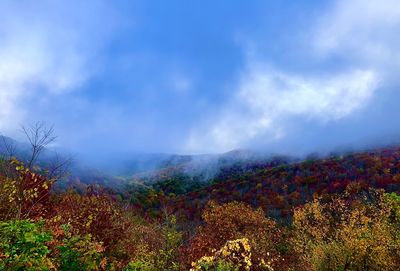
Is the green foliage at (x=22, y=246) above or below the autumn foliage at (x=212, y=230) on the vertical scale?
above

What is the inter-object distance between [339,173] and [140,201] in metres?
83.1

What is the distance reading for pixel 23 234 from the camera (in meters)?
12.8

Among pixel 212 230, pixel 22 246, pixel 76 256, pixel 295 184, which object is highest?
pixel 22 246

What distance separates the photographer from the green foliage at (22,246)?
39.5 feet

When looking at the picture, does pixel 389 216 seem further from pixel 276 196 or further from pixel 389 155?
pixel 389 155

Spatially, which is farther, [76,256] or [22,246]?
[76,256]

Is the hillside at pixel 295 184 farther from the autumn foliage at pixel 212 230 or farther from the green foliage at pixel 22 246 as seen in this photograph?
the green foliage at pixel 22 246

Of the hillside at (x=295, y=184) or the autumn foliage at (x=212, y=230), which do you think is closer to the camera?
the autumn foliage at (x=212, y=230)

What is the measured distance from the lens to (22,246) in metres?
12.9

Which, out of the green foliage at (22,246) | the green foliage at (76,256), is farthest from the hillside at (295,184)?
the green foliage at (22,246)

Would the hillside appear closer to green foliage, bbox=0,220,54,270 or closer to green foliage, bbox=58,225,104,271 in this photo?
green foliage, bbox=58,225,104,271

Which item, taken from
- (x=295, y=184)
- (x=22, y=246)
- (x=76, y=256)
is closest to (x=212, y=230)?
(x=76, y=256)

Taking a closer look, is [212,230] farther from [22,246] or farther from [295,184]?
[295,184]

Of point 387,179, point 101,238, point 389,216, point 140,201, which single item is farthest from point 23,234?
point 140,201
